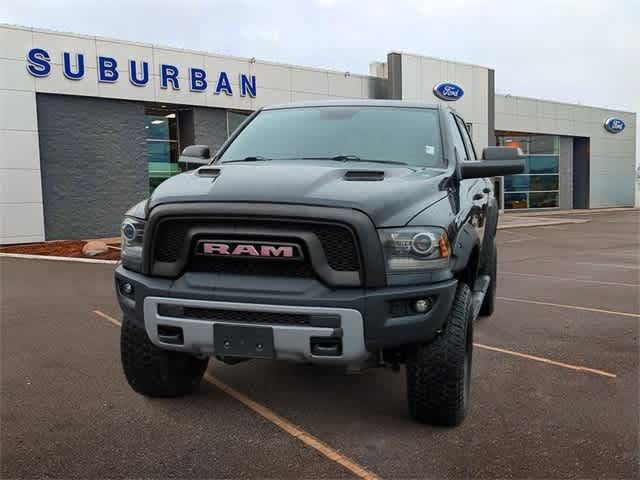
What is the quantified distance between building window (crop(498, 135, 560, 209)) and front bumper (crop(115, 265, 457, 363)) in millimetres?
32243

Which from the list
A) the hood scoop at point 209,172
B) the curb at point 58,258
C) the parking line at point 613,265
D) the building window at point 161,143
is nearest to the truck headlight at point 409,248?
the hood scoop at point 209,172

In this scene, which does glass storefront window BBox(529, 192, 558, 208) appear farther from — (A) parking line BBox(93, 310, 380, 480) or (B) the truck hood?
(B) the truck hood

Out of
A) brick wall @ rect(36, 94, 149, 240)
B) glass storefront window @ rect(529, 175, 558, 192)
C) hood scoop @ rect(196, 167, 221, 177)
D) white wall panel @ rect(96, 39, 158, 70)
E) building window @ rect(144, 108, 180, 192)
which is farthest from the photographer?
glass storefront window @ rect(529, 175, 558, 192)

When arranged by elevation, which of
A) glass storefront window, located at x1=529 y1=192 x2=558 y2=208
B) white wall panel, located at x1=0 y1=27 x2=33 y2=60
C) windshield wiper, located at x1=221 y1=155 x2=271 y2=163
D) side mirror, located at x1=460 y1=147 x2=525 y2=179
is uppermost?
white wall panel, located at x1=0 y1=27 x2=33 y2=60

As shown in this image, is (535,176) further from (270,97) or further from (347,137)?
(347,137)

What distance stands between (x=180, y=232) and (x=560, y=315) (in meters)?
4.93

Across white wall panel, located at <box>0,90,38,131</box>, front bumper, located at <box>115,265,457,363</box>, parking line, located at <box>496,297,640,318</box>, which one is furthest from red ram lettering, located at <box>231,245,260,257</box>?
white wall panel, located at <box>0,90,38,131</box>

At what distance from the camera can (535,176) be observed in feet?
113

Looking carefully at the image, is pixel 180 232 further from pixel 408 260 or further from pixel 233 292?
→ pixel 408 260

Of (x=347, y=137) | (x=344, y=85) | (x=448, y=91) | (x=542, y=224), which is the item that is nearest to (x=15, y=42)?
(x=344, y=85)

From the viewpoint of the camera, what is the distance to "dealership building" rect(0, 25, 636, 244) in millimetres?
15883

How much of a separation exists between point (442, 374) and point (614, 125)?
39.3 metres

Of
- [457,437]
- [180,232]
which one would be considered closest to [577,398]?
[457,437]

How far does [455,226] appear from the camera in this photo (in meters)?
3.17
